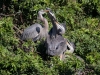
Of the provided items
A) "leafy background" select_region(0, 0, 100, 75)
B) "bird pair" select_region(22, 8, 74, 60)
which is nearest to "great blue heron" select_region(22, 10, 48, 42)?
"bird pair" select_region(22, 8, 74, 60)

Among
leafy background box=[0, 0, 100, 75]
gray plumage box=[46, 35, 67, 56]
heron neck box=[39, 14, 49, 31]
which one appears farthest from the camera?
heron neck box=[39, 14, 49, 31]

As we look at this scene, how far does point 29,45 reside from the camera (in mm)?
6891

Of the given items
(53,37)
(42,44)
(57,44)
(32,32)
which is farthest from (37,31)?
(57,44)

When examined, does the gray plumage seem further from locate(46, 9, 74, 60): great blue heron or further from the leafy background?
the leafy background

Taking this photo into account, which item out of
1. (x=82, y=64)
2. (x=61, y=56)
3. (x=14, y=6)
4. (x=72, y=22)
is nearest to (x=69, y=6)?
(x=72, y=22)

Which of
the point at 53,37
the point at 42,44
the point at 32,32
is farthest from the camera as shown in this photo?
the point at 32,32

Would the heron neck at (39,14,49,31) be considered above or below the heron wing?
above

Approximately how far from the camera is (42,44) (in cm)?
742

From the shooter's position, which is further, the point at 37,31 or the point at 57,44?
the point at 37,31

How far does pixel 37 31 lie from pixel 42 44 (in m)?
0.64

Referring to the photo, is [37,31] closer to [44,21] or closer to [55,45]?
[44,21]

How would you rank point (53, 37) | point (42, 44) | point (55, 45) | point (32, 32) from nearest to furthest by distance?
1. point (55, 45)
2. point (53, 37)
3. point (42, 44)
4. point (32, 32)

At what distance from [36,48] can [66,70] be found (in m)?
1.27

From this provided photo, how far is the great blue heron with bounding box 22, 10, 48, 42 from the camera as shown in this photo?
7.82 m
